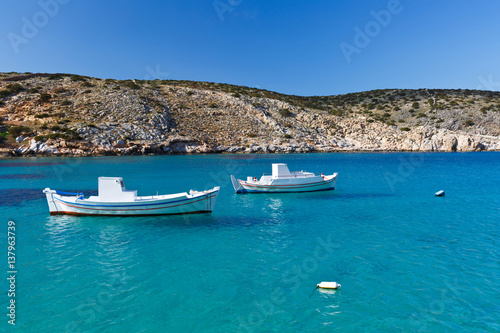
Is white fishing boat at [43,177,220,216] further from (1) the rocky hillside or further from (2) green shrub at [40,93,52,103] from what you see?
(2) green shrub at [40,93,52,103]

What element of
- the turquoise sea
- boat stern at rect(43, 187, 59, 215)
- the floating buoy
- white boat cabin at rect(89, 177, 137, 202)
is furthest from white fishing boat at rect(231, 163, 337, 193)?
the floating buoy

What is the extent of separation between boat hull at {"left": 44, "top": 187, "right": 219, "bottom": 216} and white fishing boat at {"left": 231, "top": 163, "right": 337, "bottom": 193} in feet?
31.3

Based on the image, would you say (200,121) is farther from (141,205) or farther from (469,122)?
(469,122)

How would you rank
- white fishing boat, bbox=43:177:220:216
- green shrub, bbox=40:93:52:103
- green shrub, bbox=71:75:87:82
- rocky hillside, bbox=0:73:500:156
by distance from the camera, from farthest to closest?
green shrub, bbox=71:75:87:82, green shrub, bbox=40:93:52:103, rocky hillside, bbox=0:73:500:156, white fishing boat, bbox=43:177:220:216

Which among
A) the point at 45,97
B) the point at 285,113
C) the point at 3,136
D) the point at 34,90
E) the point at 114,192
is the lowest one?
the point at 114,192

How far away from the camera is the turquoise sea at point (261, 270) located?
855cm

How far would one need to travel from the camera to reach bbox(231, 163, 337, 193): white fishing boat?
96.0ft

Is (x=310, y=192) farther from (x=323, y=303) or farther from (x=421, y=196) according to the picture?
(x=323, y=303)

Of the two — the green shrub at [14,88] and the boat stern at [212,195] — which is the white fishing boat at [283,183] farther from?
the green shrub at [14,88]

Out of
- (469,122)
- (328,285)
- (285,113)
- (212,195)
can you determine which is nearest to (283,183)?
(212,195)

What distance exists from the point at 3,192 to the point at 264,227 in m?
26.6

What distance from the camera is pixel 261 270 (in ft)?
38.2

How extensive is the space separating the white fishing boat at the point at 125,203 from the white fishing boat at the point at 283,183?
983cm

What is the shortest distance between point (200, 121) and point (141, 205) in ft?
235
